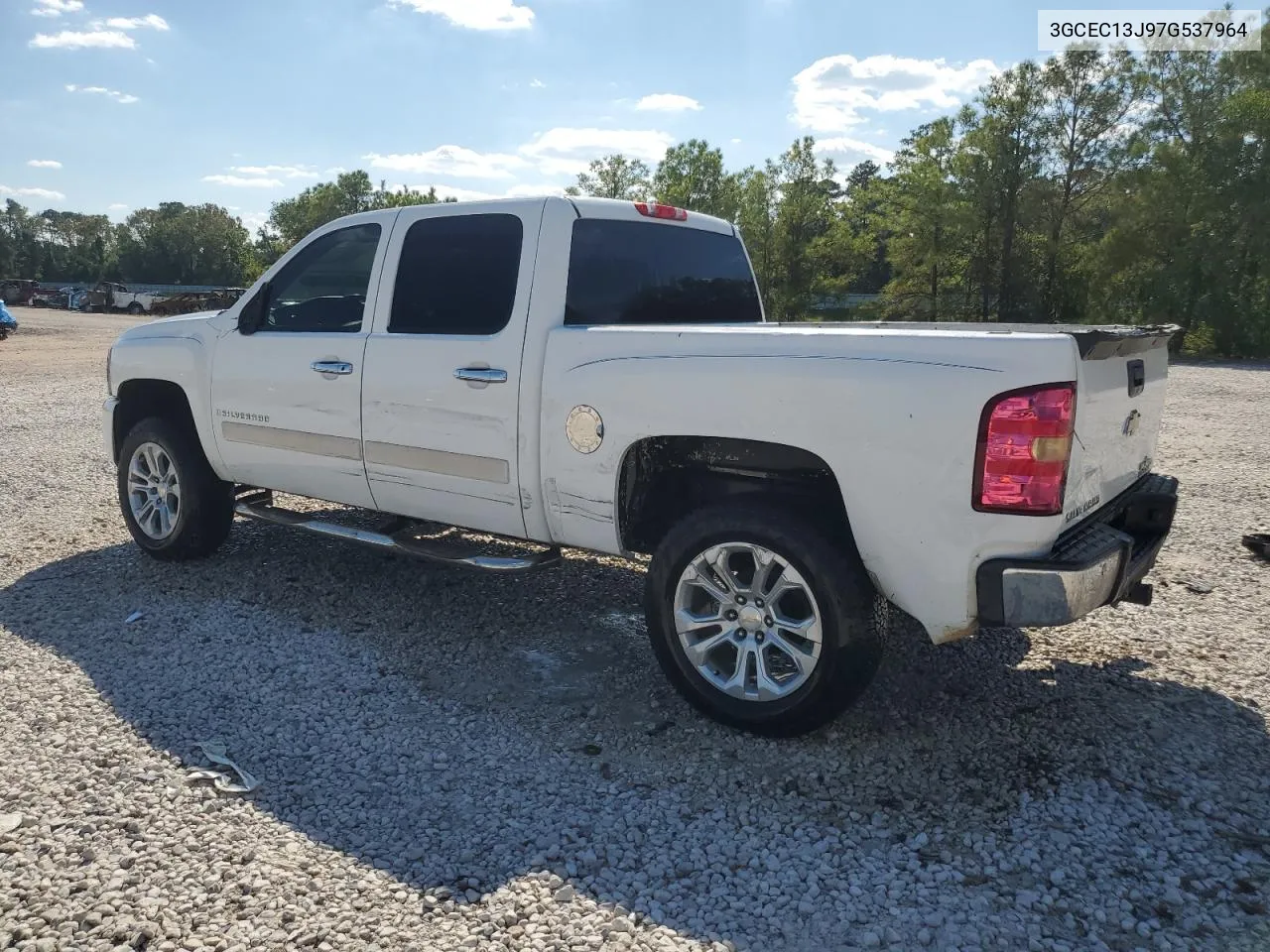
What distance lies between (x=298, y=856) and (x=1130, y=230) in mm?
29765

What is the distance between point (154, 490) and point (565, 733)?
11.6 feet

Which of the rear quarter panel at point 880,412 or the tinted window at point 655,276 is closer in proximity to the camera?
the rear quarter panel at point 880,412

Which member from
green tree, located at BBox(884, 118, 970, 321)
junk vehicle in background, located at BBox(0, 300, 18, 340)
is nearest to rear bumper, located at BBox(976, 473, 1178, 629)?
green tree, located at BBox(884, 118, 970, 321)

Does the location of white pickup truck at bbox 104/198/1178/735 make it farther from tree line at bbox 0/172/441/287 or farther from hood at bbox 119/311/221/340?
tree line at bbox 0/172/441/287

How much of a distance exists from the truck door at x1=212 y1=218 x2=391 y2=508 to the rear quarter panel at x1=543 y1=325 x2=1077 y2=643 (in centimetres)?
167

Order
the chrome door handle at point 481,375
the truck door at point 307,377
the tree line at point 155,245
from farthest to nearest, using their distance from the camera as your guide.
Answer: the tree line at point 155,245 → the truck door at point 307,377 → the chrome door handle at point 481,375

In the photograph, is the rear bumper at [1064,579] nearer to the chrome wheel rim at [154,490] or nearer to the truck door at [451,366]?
the truck door at [451,366]

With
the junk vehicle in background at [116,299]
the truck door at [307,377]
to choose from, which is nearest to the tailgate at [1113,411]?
the truck door at [307,377]

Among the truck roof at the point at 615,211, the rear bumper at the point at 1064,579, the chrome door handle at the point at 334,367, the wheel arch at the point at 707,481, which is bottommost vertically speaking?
the rear bumper at the point at 1064,579

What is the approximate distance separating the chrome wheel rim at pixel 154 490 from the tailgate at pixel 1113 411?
487 centimetres

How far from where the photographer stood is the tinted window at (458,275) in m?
4.38

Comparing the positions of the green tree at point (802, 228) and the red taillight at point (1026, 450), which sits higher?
the green tree at point (802, 228)

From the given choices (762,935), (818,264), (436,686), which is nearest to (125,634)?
(436,686)

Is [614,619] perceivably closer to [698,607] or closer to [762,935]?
[698,607]
